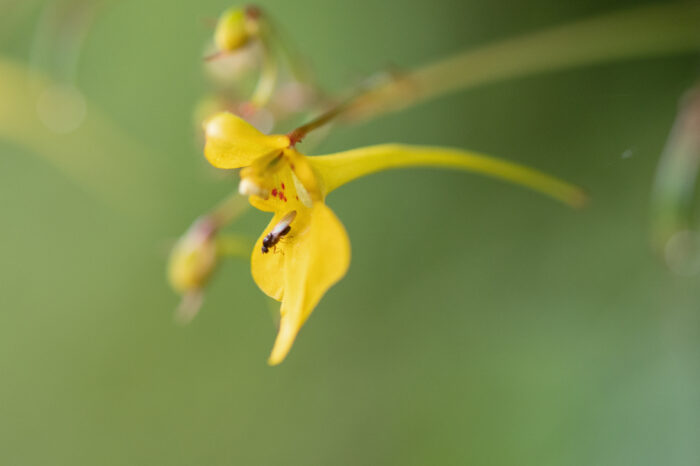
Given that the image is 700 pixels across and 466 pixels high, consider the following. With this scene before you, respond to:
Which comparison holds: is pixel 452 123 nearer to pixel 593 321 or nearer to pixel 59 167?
pixel 593 321

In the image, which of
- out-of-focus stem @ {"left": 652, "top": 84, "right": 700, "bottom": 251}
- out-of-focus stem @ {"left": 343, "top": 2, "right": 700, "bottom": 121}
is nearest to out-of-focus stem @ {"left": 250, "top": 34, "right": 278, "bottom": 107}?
out-of-focus stem @ {"left": 343, "top": 2, "right": 700, "bottom": 121}

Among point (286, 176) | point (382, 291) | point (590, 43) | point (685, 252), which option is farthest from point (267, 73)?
point (382, 291)

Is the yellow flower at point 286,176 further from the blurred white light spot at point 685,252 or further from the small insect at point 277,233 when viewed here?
the blurred white light spot at point 685,252

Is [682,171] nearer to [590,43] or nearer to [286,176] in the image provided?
[590,43]

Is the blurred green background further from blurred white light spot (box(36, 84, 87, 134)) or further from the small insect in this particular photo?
the small insect

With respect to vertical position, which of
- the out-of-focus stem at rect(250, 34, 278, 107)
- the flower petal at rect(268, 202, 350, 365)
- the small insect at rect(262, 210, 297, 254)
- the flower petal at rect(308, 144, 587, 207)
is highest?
the out-of-focus stem at rect(250, 34, 278, 107)

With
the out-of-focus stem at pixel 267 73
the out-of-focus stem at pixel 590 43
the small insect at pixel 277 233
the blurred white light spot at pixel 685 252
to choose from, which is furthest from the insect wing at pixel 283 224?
the blurred white light spot at pixel 685 252
